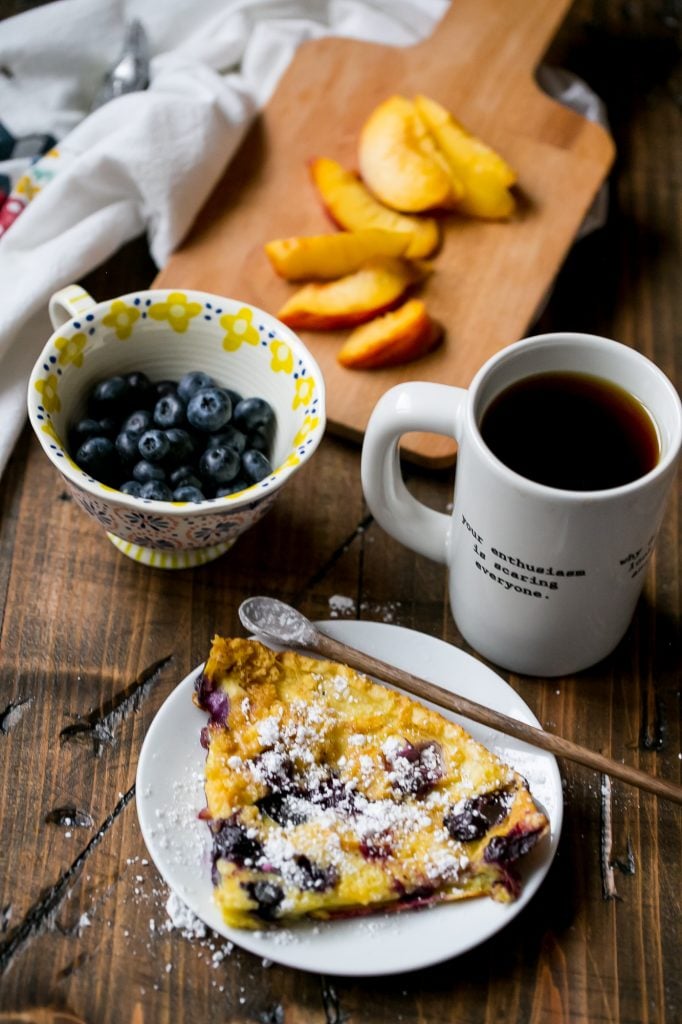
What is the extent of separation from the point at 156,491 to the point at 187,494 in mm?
36

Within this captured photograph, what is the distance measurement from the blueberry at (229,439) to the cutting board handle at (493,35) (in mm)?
870

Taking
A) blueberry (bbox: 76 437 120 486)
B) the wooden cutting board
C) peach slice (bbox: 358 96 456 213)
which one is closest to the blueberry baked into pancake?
blueberry (bbox: 76 437 120 486)

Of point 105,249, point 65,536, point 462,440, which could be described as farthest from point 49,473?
point 462,440

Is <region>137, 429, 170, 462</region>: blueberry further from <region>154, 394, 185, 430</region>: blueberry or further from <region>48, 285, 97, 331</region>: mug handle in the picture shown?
<region>48, 285, 97, 331</region>: mug handle

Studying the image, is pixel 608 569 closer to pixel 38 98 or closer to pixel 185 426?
pixel 185 426

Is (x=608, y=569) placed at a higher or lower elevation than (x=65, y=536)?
A: higher

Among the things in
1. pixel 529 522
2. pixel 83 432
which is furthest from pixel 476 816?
pixel 83 432

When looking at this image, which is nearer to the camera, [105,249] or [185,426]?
[185,426]

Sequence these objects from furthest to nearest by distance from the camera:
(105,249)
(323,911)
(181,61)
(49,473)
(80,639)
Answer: (181,61) < (105,249) < (49,473) < (80,639) < (323,911)

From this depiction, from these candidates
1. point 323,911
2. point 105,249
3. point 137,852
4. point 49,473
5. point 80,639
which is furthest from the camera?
point 105,249

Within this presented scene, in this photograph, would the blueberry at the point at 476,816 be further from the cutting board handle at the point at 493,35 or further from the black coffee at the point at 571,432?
the cutting board handle at the point at 493,35

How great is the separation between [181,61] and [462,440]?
100 centimetres

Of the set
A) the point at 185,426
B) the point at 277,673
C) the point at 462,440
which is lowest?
the point at 277,673

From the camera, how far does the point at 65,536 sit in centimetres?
143
